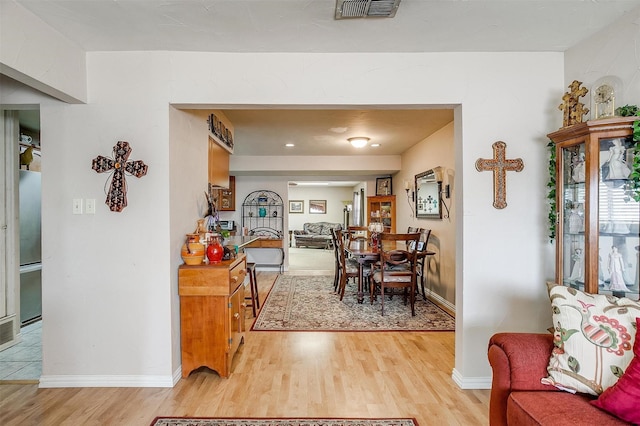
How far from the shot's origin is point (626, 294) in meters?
1.79

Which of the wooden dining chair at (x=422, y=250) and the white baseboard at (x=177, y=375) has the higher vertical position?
the wooden dining chair at (x=422, y=250)

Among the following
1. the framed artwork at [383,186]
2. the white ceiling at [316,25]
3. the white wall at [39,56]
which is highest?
the white ceiling at [316,25]

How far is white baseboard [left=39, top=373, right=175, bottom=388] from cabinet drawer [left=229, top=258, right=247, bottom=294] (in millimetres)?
743

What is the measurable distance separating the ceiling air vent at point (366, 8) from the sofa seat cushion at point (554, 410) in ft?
6.41

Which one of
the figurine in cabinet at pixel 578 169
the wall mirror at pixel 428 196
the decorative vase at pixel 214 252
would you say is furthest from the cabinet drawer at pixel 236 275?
the wall mirror at pixel 428 196

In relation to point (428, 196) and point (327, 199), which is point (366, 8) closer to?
point (428, 196)

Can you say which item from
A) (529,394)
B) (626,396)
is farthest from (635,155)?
(529,394)

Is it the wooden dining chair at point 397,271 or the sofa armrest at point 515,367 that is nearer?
the sofa armrest at point 515,367

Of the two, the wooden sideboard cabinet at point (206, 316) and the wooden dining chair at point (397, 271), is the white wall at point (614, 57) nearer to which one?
the wooden dining chair at point (397, 271)

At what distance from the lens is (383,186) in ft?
23.0

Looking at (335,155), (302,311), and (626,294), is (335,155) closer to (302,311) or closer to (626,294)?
(302,311)

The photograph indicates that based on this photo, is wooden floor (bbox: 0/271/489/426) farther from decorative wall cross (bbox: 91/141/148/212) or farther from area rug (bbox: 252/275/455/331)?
decorative wall cross (bbox: 91/141/148/212)

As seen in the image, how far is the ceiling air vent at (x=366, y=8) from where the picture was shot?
168cm

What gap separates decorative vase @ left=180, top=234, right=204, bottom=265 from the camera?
2424 millimetres
